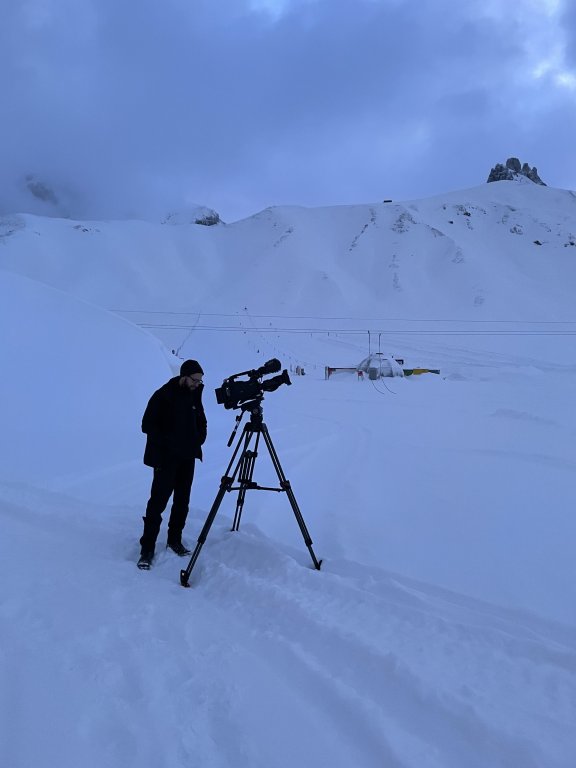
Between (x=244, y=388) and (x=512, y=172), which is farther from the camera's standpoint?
(x=512, y=172)

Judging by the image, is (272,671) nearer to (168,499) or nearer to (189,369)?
(168,499)

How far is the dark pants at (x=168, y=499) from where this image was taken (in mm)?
3500

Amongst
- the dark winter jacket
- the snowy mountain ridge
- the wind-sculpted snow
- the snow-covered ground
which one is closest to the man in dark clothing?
the dark winter jacket

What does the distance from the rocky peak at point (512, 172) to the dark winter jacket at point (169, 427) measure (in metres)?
129

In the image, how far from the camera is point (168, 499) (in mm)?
3637

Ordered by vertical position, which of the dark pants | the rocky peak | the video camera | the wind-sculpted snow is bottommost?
the wind-sculpted snow

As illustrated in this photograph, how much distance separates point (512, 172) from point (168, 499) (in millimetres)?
132626

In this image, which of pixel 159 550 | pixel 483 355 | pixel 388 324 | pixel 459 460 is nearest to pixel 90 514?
pixel 159 550

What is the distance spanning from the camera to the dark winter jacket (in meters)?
3.57

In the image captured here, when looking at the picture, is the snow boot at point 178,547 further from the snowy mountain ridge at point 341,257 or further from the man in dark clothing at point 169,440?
the snowy mountain ridge at point 341,257

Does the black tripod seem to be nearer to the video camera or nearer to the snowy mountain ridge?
the video camera

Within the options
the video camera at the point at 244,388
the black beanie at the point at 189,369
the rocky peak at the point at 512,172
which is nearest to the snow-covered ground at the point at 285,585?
the video camera at the point at 244,388

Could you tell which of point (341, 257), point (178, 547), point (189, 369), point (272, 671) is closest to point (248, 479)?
point (178, 547)

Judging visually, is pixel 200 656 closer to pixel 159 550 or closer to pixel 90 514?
pixel 159 550
